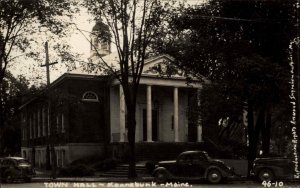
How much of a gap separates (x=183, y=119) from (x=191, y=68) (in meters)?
15.3

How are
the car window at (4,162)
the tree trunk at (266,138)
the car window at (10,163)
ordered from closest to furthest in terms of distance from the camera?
the car window at (10,163), the car window at (4,162), the tree trunk at (266,138)

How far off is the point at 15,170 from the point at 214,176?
1081 cm

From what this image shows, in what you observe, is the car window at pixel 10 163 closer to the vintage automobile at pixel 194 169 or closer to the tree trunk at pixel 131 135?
the tree trunk at pixel 131 135

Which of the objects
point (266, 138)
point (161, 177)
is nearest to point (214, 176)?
point (161, 177)

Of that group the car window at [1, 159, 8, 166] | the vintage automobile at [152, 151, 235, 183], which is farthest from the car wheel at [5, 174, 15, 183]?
the vintage automobile at [152, 151, 235, 183]

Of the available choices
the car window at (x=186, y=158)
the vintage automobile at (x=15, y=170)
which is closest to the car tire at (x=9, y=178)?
the vintage automobile at (x=15, y=170)

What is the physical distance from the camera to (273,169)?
20.9 m

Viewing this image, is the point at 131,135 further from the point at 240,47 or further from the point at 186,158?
the point at 240,47

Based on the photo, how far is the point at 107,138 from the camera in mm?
37562

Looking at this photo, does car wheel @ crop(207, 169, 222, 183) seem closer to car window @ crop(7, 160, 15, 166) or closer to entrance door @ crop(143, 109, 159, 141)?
car window @ crop(7, 160, 15, 166)

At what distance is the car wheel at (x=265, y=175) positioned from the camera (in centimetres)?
2089

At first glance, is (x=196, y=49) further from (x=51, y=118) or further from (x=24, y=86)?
(x=24, y=86)

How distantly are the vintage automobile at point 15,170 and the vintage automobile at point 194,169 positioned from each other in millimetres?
7788

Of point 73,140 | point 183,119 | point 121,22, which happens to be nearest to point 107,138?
→ point 73,140
